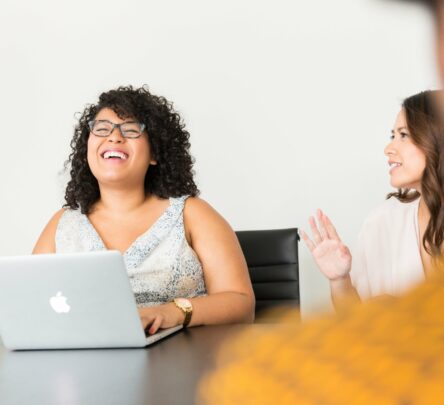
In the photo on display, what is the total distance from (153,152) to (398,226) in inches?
31.8

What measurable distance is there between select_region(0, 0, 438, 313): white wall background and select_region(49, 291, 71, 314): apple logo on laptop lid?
186 cm

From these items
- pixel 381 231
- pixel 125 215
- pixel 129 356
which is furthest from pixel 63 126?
pixel 129 356

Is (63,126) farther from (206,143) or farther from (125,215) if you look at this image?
(125,215)

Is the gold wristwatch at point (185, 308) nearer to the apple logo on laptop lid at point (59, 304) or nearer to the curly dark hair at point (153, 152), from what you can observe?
the apple logo on laptop lid at point (59, 304)

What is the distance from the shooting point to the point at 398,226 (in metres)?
2.14

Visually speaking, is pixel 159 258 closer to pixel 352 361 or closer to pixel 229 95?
pixel 229 95

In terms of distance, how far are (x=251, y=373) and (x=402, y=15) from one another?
0.08 m

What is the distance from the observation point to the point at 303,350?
154mm

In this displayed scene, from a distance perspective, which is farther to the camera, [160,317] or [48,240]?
[48,240]

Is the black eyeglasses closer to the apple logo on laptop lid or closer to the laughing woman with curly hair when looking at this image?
the laughing woman with curly hair

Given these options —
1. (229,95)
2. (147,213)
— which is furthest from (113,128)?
(229,95)

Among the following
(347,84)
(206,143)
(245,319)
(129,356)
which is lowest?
(245,319)

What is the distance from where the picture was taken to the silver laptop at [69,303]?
1.32 meters

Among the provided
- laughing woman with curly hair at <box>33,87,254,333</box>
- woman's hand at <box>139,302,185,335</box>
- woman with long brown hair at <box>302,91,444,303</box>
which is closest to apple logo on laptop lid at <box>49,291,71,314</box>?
woman's hand at <box>139,302,185,335</box>
